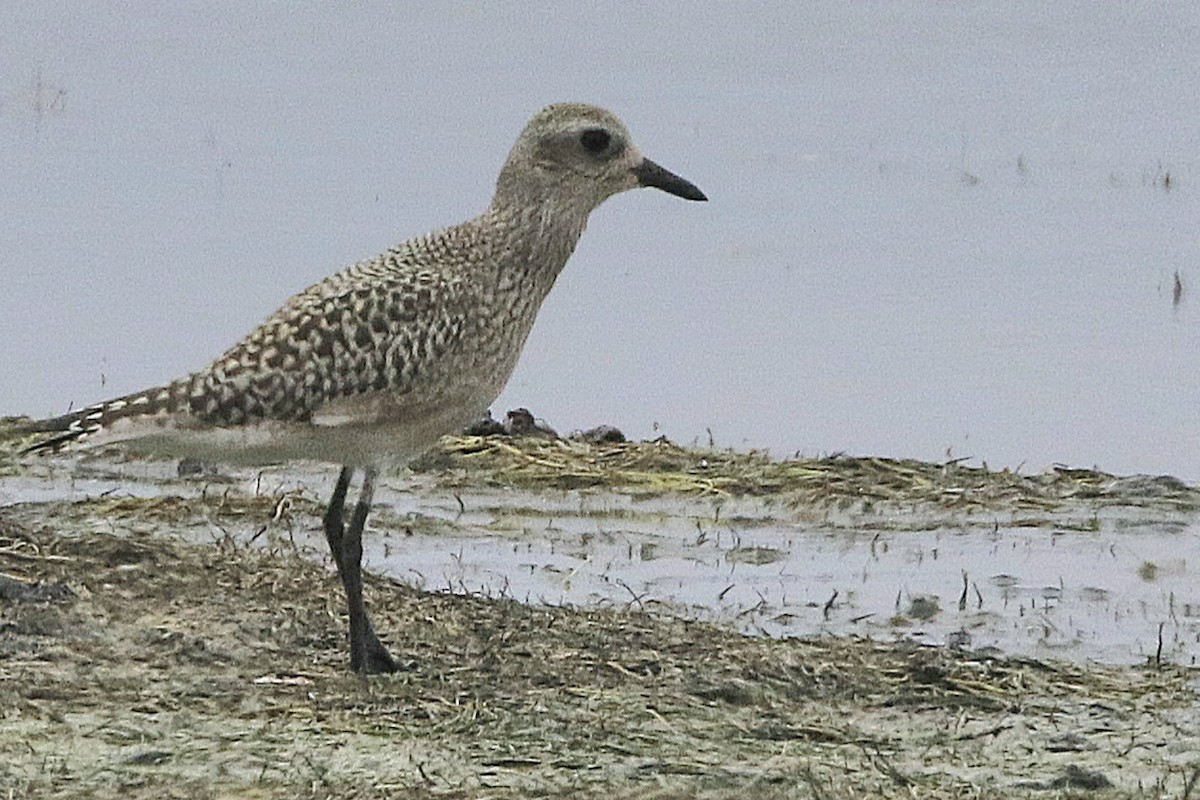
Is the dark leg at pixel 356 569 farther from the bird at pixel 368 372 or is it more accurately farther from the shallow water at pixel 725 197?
the shallow water at pixel 725 197

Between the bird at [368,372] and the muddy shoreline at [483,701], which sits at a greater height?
the bird at [368,372]

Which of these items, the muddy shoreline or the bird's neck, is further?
the bird's neck

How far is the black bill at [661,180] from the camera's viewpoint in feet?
33.7

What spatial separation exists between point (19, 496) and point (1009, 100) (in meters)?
14.1

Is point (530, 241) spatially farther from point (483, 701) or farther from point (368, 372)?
point (483, 701)

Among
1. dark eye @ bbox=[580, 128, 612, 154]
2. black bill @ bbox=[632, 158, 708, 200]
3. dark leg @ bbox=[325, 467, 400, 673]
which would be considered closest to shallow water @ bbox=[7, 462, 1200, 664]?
dark leg @ bbox=[325, 467, 400, 673]

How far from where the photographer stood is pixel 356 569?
969cm

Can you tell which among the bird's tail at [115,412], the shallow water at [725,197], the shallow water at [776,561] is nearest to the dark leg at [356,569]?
the bird's tail at [115,412]

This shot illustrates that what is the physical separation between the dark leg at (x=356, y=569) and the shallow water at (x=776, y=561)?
3.16 ft

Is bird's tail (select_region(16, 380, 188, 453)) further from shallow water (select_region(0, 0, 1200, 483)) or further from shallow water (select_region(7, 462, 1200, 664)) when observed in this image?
shallow water (select_region(0, 0, 1200, 483))

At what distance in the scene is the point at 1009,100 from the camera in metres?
25.2

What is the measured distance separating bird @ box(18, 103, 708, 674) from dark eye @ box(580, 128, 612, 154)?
0.11 metres

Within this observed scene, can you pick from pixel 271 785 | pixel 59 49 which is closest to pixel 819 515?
pixel 271 785

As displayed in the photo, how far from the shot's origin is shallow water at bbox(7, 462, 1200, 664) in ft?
35.3
